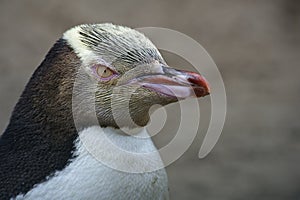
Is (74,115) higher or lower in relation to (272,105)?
higher

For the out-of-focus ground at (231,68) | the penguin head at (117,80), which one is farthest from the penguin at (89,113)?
the out-of-focus ground at (231,68)

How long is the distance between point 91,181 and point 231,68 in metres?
3.00

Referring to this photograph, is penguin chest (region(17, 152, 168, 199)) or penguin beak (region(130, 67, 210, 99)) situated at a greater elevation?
penguin beak (region(130, 67, 210, 99))

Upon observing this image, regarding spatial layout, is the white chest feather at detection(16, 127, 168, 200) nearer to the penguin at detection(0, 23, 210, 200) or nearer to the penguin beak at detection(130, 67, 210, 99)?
the penguin at detection(0, 23, 210, 200)

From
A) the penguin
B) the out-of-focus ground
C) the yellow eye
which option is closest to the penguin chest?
the penguin

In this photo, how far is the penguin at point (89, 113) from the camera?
1486 mm

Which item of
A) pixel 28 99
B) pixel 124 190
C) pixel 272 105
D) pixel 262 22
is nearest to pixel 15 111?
pixel 28 99

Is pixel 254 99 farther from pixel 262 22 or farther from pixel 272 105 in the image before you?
pixel 262 22

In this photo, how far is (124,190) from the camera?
59.4 inches

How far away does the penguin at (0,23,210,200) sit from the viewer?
149cm

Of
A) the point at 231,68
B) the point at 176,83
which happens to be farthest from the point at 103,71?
the point at 231,68

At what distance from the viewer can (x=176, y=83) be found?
4.78 feet

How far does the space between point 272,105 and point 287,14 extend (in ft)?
2.90

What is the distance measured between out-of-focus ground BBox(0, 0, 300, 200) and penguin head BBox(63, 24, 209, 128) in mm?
1923
